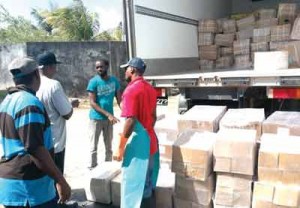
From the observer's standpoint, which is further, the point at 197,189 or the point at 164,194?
the point at 164,194

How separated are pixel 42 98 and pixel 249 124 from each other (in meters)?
1.97

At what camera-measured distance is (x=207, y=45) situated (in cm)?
796

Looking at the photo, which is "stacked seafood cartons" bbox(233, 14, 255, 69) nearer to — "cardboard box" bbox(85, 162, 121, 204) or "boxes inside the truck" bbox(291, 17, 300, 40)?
"boxes inside the truck" bbox(291, 17, 300, 40)

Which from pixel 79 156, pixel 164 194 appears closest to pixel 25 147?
pixel 164 194

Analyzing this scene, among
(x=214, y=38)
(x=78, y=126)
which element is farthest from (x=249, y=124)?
(x=78, y=126)

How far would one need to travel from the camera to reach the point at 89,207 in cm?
414

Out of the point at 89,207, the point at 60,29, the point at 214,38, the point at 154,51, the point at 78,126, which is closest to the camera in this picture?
the point at 89,207

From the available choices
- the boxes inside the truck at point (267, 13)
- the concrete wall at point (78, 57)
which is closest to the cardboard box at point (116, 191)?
the boxes inside the truck at point (267, 13)

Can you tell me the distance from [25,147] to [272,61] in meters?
3.56

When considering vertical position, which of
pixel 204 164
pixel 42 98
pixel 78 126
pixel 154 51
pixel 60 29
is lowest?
pixel 78 126

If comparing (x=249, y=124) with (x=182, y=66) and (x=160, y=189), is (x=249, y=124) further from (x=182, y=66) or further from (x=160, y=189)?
(x=182, y=66)

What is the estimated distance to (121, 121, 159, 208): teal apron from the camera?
340cm

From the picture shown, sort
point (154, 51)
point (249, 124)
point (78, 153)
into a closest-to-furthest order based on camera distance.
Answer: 1. point (249, 124)
2. point (154, 51)
3. point (78, 153)

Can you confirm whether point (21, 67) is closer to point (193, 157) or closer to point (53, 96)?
point (53, 96)
